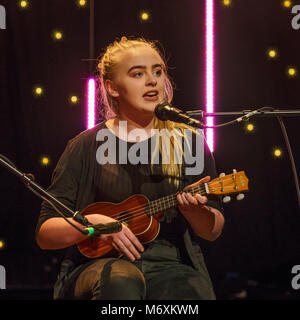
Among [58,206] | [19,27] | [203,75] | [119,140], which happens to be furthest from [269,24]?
[58,206]

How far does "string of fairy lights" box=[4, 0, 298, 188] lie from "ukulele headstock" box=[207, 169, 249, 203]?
1201 millimetres

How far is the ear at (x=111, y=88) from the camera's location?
8.28 feet

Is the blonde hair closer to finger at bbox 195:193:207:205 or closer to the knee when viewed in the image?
finger at bbox 195:193:207:205

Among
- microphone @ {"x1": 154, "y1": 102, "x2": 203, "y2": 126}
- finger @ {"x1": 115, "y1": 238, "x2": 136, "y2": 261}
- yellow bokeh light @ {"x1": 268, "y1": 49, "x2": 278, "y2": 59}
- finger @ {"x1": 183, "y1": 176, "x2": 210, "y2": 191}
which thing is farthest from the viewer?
yellow bokeh light @ {"x1": 268, "y1": 49, "x2": 278, "y2": 59}

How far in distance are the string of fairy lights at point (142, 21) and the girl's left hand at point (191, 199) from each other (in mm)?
1244

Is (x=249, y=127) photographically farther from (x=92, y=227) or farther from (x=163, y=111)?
(x=92, y=227)

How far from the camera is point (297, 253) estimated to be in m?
3.23

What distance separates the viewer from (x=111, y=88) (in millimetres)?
2541

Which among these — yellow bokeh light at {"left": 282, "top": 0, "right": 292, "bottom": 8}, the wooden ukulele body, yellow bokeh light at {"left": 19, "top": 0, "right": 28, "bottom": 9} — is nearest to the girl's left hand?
the wooden ukulele body

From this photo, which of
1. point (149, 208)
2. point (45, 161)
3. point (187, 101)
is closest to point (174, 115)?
point (149, 208)

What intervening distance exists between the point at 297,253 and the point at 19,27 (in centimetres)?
243

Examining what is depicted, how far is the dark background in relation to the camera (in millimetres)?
3248

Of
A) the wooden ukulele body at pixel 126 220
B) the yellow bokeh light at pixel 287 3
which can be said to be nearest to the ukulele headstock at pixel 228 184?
the wooden ukulele body at pixel 126 220
